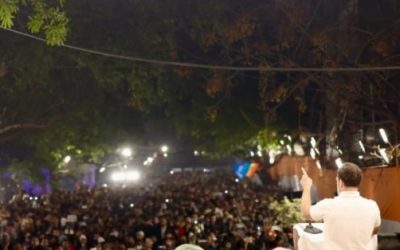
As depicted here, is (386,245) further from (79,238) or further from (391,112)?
(79,238)

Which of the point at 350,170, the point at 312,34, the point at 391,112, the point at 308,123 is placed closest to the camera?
the point at 350,170

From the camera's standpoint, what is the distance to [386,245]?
676cm

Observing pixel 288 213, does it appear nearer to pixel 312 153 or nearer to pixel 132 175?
pixel 312 153

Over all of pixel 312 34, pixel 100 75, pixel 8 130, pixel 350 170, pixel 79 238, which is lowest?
pixel 79 238

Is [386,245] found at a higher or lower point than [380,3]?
lower

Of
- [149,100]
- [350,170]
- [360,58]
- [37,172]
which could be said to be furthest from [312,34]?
[350,170]

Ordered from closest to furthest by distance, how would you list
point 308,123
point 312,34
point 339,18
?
point 312,34, point 339,18, point 308,123

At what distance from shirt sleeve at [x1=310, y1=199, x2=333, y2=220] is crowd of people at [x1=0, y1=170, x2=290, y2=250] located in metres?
6.73

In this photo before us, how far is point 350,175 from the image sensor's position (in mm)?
4383

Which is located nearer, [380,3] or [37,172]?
[380,3]

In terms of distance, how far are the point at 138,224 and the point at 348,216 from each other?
13.5m

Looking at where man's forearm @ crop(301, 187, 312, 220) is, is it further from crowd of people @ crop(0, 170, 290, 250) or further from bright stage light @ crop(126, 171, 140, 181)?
bright stage light @ crop(126, 171, 140, 181)

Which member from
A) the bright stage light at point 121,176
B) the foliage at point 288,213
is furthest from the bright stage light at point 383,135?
the bright stage light at point 121,176

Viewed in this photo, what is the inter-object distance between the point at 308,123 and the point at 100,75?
10032 millimetres
